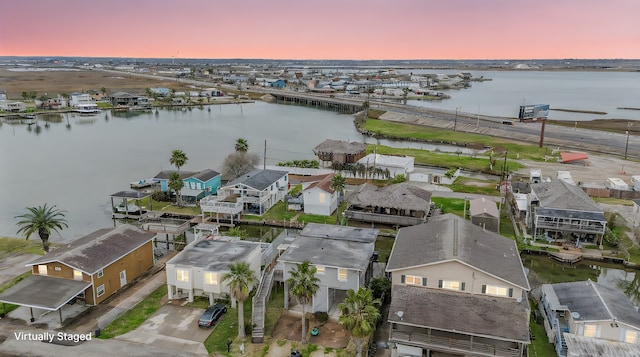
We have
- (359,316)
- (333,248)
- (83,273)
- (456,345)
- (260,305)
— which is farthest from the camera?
(333,248)

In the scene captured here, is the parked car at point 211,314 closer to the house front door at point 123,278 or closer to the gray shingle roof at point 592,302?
the house front door at point 123,278

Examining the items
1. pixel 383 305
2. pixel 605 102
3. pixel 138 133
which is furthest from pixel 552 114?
pixel 383 305

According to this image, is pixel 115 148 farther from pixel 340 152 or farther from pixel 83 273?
pixel 83 273

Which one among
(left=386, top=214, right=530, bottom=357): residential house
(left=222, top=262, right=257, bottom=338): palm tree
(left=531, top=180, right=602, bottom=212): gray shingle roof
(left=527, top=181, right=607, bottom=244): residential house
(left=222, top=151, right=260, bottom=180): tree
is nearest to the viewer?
(left=386, top=214, right=530, bottom=357): residential house

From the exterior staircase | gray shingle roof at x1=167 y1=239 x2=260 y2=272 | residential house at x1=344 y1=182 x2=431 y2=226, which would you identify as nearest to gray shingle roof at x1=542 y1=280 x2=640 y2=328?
residential house at x1=344 y1=182 x2=431 y2=226

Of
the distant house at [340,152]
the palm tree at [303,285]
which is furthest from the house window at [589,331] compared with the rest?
the distant house at [340,152]

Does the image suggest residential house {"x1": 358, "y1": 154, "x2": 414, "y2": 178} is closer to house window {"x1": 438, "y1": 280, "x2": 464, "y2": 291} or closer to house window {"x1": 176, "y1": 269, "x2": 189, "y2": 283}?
house window {"x1": 438, "y1": 280, "x2": 464, "y2": 291}

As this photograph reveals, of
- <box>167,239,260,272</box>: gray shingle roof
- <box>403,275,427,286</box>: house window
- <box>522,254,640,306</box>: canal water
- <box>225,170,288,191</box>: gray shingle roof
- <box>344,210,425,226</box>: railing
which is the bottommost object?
<box>522,254,640,306</box>: canal water

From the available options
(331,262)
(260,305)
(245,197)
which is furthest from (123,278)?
(245,197)
